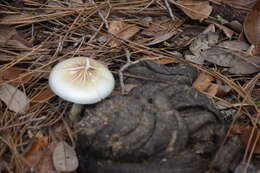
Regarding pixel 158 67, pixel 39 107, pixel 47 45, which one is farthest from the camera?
pixel 47 45

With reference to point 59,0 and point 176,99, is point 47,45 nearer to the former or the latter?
point 59,0

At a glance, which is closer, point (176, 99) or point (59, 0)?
point (176, 99)

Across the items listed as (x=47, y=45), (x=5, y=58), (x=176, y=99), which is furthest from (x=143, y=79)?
(x=5, y=58)

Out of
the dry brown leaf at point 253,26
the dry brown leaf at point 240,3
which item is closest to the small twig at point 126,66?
the dry brown leaf at point 253,26

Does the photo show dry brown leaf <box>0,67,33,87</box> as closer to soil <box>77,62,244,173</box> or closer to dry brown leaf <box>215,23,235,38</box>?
soil <box>77,62,244,173</box>

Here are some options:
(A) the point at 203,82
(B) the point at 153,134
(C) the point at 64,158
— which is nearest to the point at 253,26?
(A) the point at 203,82

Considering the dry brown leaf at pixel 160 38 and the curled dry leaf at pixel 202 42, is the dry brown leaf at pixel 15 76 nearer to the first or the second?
the dry brown leaf at pixel 160 38

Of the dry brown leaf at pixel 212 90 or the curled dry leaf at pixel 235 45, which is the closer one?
the dry brown leaf at pixel 212 90

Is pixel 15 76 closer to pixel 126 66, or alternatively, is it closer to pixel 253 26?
pixel 126 66
